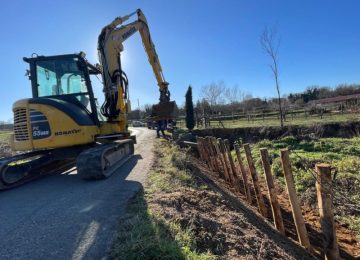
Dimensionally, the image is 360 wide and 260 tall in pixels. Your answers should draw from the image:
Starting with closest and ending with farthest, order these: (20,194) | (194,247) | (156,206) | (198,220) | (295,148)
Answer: (194,247)
(198,220)
(156,206)
(20,194)
(295,148)

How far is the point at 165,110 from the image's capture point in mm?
17203

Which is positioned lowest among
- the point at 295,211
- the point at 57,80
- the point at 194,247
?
the point at 295,211

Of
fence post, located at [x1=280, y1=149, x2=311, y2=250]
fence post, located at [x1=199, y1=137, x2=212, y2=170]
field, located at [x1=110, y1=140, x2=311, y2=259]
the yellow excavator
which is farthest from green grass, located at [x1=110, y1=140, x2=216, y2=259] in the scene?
fence post, located at [x1=199, y1=137, x2=212, y2=170]

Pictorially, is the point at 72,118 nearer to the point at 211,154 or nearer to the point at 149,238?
the point at 149,238

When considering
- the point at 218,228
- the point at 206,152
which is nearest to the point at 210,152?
the point at 206,152

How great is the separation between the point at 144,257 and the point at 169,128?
20.3 meters

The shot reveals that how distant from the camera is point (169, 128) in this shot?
23203mm

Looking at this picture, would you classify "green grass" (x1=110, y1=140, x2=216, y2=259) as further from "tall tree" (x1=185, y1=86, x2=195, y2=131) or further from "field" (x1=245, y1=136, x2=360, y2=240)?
"tall tree" (x1=185, y1=86, x2=195, y2=131)

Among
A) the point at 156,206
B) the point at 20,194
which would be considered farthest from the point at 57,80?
the point at 156,206

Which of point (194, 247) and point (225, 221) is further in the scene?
point (225, 221)

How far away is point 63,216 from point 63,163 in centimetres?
501

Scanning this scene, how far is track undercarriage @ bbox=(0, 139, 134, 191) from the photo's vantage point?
6.48 meters

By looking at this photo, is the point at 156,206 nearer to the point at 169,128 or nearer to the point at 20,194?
the point at 20,194

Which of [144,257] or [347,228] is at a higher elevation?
[144,257]
